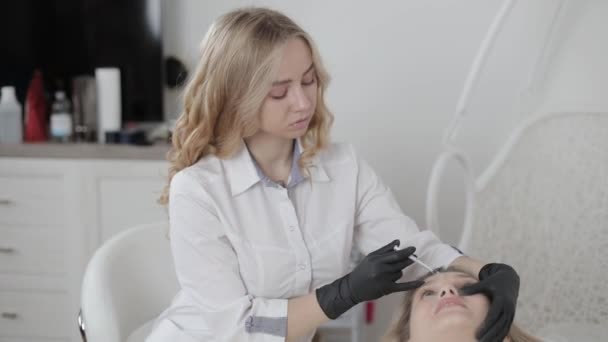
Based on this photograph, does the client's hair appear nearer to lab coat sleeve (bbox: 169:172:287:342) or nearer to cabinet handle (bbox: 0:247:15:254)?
lab coat sleeve (bbox: 169:172:287:342)

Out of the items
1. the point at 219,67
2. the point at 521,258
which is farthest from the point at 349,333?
the point at 219,67

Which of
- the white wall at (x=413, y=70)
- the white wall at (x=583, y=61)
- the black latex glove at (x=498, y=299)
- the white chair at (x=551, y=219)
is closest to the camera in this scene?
the black latex glove at (x=498, y=299)

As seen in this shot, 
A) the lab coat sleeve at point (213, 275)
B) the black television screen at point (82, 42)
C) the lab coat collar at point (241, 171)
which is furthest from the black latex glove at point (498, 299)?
the black television screen at point (82, 42)

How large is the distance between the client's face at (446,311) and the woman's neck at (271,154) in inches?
15.0

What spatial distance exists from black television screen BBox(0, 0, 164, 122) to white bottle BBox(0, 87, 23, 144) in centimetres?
15

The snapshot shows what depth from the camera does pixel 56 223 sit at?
217 cm

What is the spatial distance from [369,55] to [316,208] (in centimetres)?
99

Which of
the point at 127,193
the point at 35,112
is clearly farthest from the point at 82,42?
the point at 127,193

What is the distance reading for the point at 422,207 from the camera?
2.37m

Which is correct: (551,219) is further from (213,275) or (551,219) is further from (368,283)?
(213,275)

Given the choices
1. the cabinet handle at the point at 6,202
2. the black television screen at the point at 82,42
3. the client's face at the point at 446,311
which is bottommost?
the cabinet handle at the point at 6,202

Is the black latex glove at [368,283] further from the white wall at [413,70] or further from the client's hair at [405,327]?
the white wall at [413,70]

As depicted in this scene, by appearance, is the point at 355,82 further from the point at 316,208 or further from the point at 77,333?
the point at 77,333

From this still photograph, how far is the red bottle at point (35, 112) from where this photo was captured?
223cm
